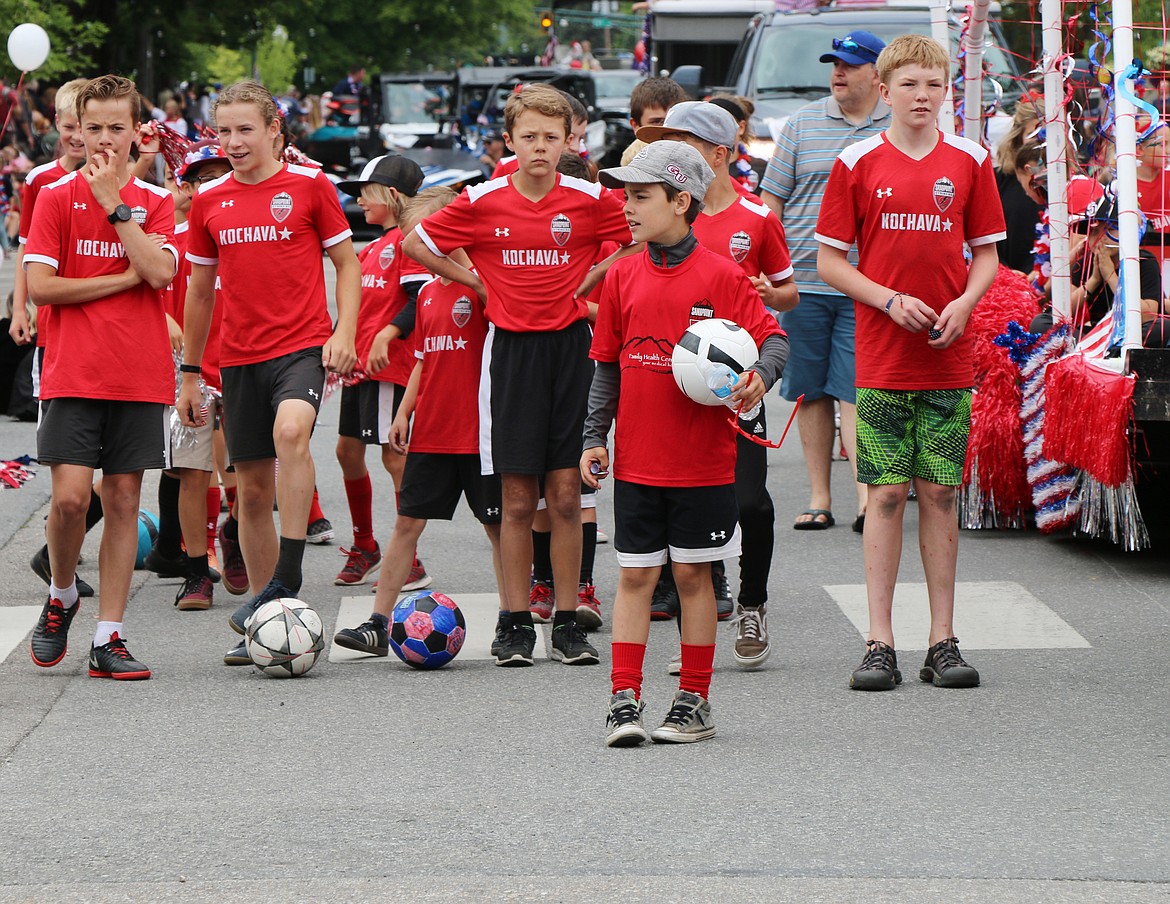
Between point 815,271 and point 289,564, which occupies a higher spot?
point 815,271

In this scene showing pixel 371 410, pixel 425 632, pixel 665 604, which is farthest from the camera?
pixel 371 410

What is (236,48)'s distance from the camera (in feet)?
149

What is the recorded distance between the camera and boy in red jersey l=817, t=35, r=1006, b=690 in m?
6.30

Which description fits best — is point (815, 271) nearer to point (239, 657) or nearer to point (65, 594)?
point (239, 657)

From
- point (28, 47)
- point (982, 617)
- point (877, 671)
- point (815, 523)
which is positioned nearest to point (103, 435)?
point (877, 671)

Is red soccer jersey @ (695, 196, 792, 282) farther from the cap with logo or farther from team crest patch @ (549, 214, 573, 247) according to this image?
the cap with logo

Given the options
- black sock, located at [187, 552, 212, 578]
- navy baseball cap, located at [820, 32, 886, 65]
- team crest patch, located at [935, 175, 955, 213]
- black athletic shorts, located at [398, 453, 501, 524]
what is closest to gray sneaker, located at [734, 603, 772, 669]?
black athletic shorts, located at [398, 453, 501, 524]

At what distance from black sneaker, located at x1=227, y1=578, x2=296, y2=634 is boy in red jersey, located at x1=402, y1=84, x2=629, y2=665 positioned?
82cm

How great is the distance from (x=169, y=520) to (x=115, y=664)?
72.8 inches

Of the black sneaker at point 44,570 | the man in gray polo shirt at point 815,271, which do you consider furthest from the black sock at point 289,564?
the man in gray polo shirt at point 815,271

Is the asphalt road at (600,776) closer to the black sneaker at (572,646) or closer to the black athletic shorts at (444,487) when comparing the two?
the black sneaker at (572,646)

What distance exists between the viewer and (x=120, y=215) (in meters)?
6.53

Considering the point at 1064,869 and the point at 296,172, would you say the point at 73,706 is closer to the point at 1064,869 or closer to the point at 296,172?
the point at 296,172

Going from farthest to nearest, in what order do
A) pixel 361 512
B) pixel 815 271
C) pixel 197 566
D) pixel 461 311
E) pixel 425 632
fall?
pixel 815 271 → pixel 361 512 → pixel 197 566 → pixel 461 311 → pixel 425 632
